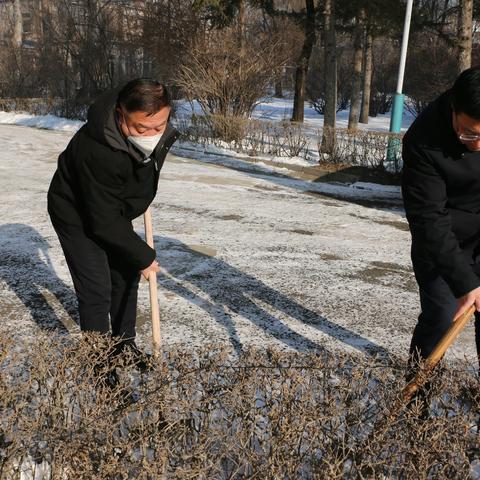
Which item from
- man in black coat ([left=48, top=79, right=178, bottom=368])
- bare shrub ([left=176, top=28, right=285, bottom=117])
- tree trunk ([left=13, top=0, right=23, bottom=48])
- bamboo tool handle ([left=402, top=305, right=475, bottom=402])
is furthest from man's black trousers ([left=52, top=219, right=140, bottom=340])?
tree trunk ([left=13, top=0, right=23, bottom=48])

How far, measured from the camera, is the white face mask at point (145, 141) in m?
2.38

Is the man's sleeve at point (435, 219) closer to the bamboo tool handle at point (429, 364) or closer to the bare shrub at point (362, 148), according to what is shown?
the bamboo tool handle at point (429, 364)

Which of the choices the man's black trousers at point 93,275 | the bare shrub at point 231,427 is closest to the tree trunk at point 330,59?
the man's black trousers at point 93,275

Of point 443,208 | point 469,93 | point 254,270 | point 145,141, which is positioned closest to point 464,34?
point 254,270

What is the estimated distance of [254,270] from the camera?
5176 millimetres

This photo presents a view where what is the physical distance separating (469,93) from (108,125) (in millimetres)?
1389

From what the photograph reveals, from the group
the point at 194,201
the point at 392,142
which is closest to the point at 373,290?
the point at 194,201

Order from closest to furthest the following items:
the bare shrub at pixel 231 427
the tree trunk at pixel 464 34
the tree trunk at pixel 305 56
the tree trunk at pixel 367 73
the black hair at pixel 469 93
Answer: the bare shrub at pixel 231 427 → the black hair at pixel 469 93 → the tree trunk at pixel 464 34 → the tree trunk at pixel 305 56 → the tree trunk at pixel 367 73

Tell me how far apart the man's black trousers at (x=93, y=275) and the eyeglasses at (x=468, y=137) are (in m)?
1.68

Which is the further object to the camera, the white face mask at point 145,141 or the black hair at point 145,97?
the white face mask at point 145,141

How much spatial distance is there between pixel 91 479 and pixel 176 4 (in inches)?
769

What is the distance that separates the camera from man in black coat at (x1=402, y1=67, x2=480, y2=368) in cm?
222

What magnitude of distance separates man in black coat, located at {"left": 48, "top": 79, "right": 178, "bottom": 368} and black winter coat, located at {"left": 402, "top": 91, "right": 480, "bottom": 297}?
1.04 m

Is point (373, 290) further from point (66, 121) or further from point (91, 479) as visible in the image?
point (66, 121)
